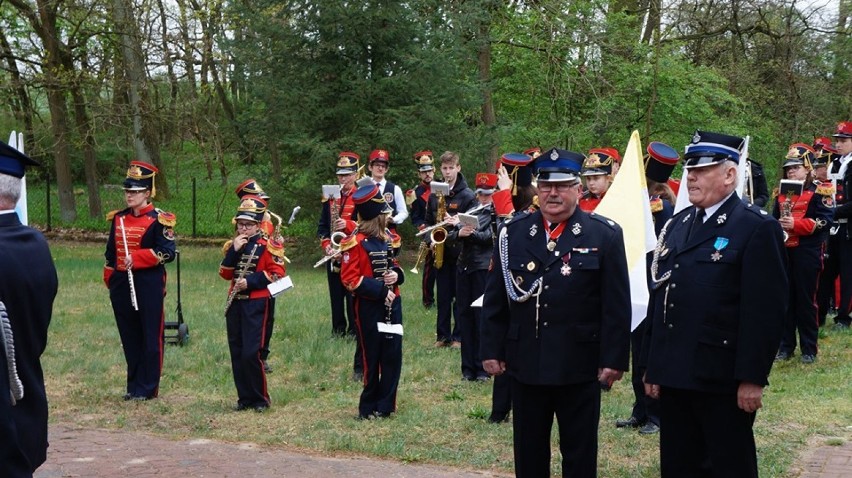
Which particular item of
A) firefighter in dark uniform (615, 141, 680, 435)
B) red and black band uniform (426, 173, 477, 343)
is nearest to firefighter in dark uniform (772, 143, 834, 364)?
firefighter in dark uniform (615, 141, 680, 435)

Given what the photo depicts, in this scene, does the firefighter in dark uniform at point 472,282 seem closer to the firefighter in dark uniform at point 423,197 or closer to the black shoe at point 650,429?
the firefighter in dark uniform at point 423,197

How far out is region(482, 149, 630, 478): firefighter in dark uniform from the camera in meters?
5.16

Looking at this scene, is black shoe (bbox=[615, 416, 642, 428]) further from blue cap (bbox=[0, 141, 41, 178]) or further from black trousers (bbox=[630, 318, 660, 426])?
blue cap (bbox=[0, 141, 41, 178])

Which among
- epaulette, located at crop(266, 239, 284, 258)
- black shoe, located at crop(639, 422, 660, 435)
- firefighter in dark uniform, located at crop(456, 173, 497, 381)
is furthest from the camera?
firefighter in dark uniform, located at crop(456, 173, 497, 381)

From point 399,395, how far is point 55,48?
19920 millimetres

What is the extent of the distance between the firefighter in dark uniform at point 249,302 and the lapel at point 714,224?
15.5 feet

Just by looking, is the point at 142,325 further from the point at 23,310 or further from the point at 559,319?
the point at 559,319

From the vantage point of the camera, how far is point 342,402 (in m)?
8.98

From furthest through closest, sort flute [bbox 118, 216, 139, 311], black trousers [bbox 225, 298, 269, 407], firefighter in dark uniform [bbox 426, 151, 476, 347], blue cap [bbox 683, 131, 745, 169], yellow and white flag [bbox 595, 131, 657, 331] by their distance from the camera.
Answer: firefighter in dark uniform [bbox 426, 151, 476, 347]
flute [bbox 118, 216, 139, 311]
black trousers [bbox 225, 298, 269, 407]
yellow and white flag [bbox 595, 131, 657, 331]
blue cap [bbox 683, 131, 745, 169]

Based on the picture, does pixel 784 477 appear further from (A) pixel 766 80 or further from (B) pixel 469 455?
(A) pixel 766 80

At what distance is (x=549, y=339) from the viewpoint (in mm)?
5184

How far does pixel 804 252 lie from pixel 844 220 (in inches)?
51.6

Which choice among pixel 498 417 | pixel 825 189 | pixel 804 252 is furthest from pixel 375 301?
pixel 825 189

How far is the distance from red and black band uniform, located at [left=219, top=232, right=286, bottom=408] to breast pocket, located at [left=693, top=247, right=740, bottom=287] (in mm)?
4782
